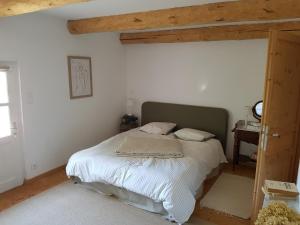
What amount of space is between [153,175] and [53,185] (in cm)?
160

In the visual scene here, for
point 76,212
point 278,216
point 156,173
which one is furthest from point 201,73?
point 278,216

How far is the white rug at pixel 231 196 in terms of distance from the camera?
2926 mm

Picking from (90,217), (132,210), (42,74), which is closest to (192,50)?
(42,74)

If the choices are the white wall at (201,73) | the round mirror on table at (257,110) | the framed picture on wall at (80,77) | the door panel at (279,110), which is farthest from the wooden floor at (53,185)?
the framed picture on wall at (80,77)

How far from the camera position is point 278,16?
235cm

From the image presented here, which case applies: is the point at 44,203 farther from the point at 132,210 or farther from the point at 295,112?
the point at 295,112

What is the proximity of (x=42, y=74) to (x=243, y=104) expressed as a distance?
10.6ft

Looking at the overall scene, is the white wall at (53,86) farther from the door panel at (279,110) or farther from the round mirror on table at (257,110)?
the door panel at (279,110)

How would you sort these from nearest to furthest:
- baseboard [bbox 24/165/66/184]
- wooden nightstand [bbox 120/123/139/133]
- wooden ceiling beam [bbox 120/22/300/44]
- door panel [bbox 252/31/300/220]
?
door panel [bbox 252/31/300/220] → wooden ceiling beam [bbox 120/22/300/44] → baseboard [bbox 24/165/66/184] → wooden nightstand [bbox 120/123/139/133]

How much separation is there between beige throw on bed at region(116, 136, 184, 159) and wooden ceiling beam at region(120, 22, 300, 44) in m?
1.80

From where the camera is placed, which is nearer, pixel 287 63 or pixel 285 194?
pixel 285 194

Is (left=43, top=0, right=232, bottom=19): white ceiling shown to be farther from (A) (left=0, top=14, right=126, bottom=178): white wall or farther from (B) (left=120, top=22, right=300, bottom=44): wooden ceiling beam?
(B) (left=120, top=22, right=300, bottom=44): wooden ceiling beam

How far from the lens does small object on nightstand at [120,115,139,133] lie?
4980mm

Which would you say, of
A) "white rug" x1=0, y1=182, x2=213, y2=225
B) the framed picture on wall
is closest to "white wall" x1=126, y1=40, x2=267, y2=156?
the framed picture on wall
